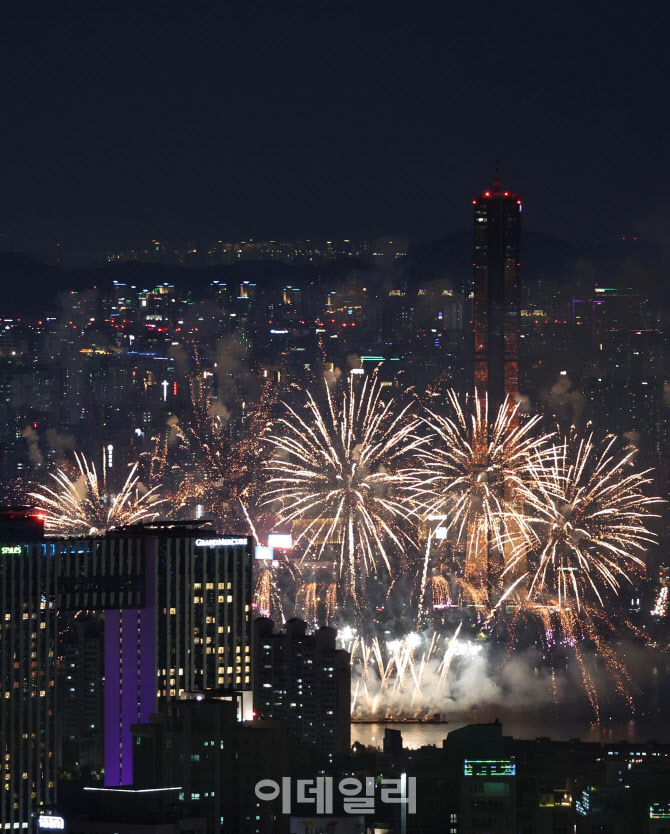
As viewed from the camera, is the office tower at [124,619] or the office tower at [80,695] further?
the office tower at [80,695]

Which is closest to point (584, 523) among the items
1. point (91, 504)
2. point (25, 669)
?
point (91, 504)

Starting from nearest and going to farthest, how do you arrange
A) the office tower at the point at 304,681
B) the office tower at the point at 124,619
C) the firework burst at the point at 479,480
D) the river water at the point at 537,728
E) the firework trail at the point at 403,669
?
the office tower at the point at 124,619 < the office tower at the point at 304,681 < the firework burst at the point at 479,480 < the river water at the point at 537,728 < the firework trail at the point at 403,669

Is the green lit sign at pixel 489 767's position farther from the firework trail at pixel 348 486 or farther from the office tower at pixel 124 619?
the firework trail at pixel 348 486

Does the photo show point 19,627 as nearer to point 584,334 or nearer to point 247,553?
point 247,553

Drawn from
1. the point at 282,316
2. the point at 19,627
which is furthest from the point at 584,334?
the point at 19,627

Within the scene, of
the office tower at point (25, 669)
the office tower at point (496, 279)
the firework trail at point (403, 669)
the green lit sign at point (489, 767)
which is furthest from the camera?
the office tower at point (496, 279)

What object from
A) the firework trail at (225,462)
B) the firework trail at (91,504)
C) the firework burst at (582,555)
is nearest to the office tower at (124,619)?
the firework trail at (91,504)
